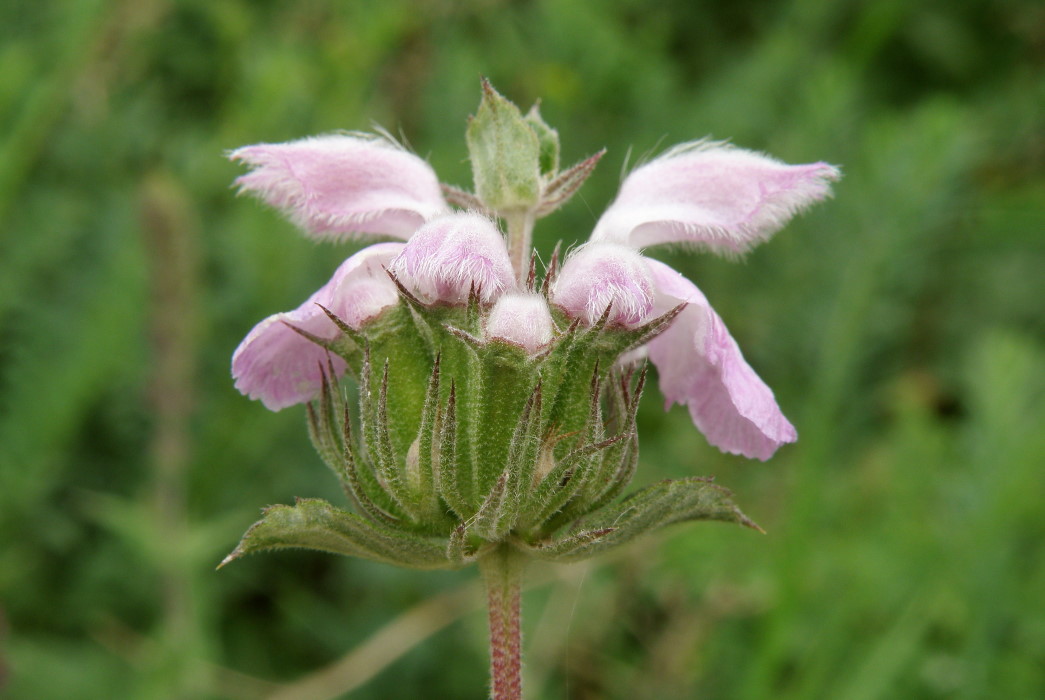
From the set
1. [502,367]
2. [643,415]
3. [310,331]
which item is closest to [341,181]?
[310,331]

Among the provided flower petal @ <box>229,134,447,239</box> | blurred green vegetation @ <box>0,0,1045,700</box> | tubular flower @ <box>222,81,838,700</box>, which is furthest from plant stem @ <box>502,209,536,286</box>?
blurred green vegetation @ <box>0,0,1045,700</box>

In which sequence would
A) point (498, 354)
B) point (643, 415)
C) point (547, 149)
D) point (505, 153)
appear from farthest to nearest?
point (643, 415)
point (547, 149)
point (505, 153)
point (498, 354)

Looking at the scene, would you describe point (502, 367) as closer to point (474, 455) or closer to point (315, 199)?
point (474, 455)

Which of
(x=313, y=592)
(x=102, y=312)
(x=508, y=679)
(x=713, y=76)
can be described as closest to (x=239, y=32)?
(x=102, y=312)

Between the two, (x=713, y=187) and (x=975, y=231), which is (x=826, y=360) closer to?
(x=975, y=231)

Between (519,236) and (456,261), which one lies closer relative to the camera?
(456,261)

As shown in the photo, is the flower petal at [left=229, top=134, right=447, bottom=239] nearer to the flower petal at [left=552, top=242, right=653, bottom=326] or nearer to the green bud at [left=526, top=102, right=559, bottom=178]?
the green bud at [left=526, top=102, right=559, bottom=178]

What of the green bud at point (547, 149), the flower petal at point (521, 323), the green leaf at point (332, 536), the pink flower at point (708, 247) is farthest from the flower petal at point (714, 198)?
the green leaf at point (332, 536)
